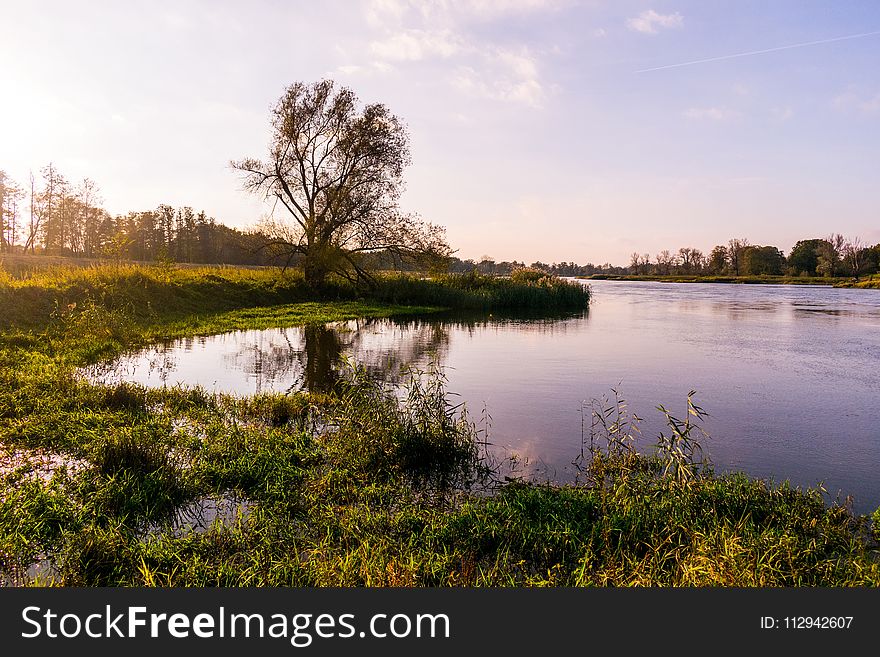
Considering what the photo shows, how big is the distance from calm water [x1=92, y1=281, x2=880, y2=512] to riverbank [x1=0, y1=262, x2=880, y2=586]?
1.07 meters

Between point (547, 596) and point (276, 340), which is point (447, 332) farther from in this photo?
point (547, 596)

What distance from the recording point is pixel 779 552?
162 inches

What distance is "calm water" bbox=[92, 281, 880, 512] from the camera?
7.25 metres

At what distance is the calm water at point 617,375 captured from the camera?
23.8ft

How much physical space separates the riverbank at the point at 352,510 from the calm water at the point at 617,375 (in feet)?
3.52

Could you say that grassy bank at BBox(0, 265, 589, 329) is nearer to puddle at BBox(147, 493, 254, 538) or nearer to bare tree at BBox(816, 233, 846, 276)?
puddle at BBox(147, 493, 254, 538)

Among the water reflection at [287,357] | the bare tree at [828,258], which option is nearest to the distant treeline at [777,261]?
the bare tree at [828,258]

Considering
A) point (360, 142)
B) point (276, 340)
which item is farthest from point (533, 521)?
point (360, 142)

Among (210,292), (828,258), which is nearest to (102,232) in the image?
→ (210,292)

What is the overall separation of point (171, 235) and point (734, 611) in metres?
93.5

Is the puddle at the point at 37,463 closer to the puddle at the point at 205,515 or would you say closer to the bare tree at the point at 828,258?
the puddle at the point at 205,515

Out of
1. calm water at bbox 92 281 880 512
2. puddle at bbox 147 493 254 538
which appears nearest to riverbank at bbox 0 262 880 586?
puddle at bbox 147 493 254 538

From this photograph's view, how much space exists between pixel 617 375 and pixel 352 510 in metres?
9.00

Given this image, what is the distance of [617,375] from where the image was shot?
12477mm
